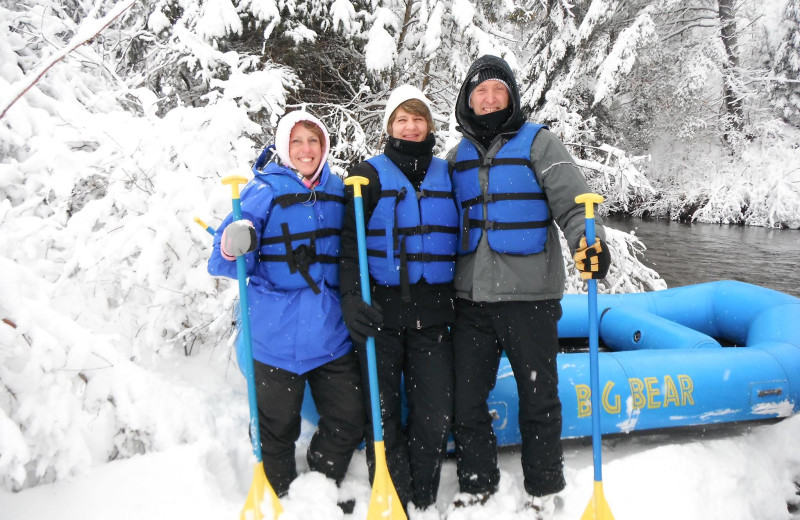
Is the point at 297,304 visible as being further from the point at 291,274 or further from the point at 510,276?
the point at 510,276

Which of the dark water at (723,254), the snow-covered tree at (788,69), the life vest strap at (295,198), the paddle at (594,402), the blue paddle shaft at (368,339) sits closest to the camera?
the paddle at (594,402)

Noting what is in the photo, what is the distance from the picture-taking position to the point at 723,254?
10.8 m

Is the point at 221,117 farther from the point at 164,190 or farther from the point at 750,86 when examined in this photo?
the point at 750,86

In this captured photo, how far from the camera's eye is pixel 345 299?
7.30 feet

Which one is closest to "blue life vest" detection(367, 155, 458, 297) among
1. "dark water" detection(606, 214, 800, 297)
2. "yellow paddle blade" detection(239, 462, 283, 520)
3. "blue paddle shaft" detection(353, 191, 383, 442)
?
"blue paddle shaft" detection(353, 191, 383, 442)

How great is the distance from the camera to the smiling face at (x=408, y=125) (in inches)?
92.4

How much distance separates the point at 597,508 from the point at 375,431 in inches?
41.1

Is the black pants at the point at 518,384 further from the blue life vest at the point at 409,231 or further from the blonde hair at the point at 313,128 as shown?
the blonde hair at the point at 313,128

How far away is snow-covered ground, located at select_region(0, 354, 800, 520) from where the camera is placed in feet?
6.72

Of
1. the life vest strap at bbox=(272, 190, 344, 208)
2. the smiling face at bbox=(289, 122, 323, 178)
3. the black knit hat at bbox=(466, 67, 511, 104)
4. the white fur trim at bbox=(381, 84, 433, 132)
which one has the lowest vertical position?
the life vest strap at bbox=(272, 190, 344, 208)

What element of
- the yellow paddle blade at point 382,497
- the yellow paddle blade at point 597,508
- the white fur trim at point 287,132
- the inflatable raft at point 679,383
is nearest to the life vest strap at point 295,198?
the white fur trim at point 287,132

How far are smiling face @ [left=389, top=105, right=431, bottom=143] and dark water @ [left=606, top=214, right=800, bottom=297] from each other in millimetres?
8088

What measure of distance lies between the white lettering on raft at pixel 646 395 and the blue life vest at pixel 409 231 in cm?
123

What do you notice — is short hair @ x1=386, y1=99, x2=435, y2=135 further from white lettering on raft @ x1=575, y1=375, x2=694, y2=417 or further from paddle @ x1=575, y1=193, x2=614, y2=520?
white lettering on raft @ x1=575, y1=375, x2=694, y2=417
